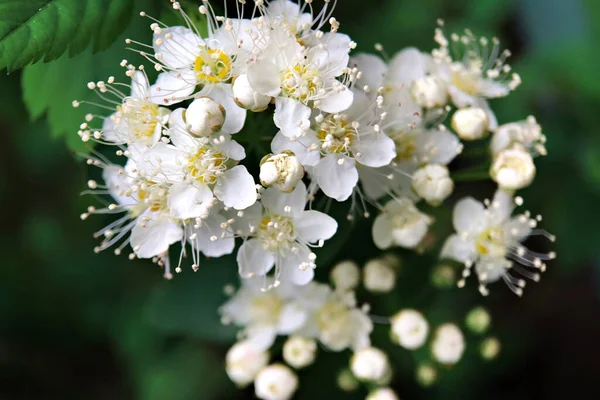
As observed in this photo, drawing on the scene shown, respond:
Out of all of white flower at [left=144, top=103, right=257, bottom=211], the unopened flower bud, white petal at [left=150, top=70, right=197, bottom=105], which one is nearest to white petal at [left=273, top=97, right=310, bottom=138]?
white flower at [left=144, top=103, right=257, bottom=211]

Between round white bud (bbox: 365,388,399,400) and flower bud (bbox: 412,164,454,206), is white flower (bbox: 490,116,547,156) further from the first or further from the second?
round white bud (bbox: 365,388,399,400)

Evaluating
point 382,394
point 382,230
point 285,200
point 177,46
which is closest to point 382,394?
point 382,394

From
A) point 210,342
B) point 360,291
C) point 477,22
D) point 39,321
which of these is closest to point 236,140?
Result: point 360,291

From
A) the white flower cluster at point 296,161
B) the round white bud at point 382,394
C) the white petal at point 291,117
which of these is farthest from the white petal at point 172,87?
the round white bud at point 382,394

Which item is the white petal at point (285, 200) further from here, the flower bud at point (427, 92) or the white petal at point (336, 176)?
the flower bud at point (427, 92)

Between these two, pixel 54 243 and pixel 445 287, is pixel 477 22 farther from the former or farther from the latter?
pixel 54 243

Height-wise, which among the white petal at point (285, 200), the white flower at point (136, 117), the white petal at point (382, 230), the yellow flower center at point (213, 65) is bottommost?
the white petal at point (382, 230)
